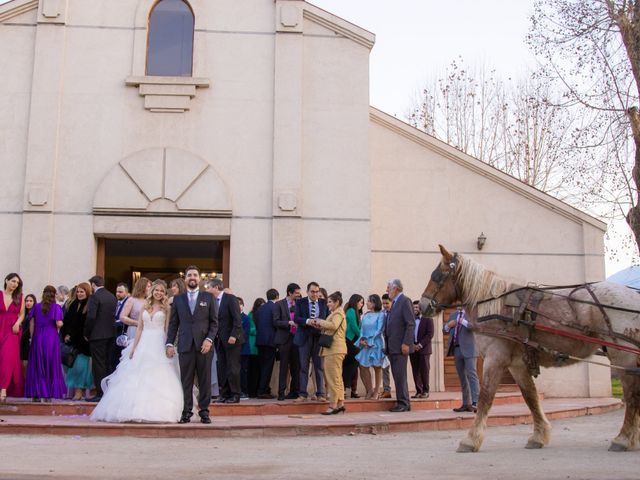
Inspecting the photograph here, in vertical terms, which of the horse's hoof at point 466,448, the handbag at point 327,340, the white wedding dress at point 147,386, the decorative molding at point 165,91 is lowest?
the horse's hoof at point 466,448

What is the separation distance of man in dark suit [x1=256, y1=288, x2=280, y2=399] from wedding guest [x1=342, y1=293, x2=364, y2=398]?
53.1 inches

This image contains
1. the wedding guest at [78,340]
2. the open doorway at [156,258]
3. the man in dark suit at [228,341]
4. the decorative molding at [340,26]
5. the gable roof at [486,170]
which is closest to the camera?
the man in dark suit at [228,341]

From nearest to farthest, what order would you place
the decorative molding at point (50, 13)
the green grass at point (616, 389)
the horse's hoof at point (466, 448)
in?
the horse's hoof at point (466, 448), the decorative molding at point (50, 13), the green grass at point (616, 389)

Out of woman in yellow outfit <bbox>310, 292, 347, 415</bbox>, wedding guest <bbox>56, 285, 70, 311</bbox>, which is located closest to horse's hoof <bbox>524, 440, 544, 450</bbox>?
woman in yellow outfit <bbox>310, 292, 347, 415</bbox>

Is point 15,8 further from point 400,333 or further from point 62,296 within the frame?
point 400,333

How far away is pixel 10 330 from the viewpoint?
464 inches

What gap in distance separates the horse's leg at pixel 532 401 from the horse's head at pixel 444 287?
110cm

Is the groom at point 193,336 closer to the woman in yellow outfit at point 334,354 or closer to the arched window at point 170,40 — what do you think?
the woman in yellow outfit at point 334,354

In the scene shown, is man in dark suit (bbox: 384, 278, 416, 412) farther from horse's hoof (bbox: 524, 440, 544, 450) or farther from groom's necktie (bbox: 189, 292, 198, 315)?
groom's necktie (bbox: 189, 292, 198, 315)

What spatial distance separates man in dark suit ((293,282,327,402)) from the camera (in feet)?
42.3

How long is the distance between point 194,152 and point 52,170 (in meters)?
2.79

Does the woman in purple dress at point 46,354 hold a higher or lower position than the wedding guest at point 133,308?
lower

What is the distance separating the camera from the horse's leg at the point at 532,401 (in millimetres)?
8902

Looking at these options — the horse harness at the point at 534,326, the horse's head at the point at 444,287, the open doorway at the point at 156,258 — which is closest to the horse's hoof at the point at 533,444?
the horse harness at the point at 534,326
